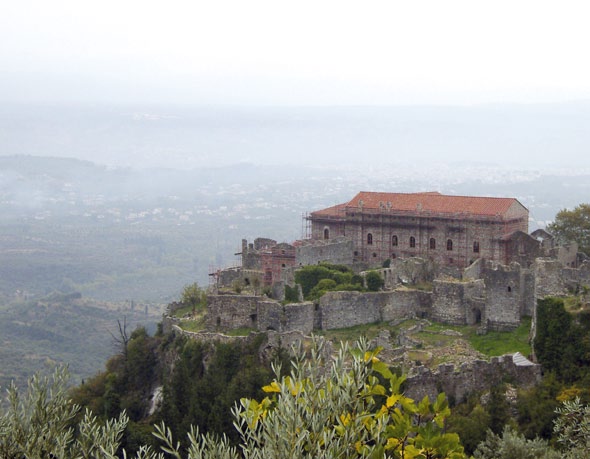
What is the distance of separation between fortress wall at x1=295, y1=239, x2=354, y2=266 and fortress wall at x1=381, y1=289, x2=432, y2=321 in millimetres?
8919

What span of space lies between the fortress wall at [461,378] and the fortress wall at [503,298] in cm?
509

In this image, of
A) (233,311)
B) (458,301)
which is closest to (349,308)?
(458,301)

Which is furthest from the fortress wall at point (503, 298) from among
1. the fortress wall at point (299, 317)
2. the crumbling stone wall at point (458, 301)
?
the fortress wall at point (299, 317)

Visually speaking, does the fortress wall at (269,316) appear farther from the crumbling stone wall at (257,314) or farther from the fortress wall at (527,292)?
the fortress wall at (527,292)

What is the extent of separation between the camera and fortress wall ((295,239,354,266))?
5472 centimetres

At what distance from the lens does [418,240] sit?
57312 millimetres

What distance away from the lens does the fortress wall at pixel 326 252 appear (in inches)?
2154

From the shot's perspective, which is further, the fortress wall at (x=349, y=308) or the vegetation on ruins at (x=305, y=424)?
the fortress wall at (x=349, y=308)

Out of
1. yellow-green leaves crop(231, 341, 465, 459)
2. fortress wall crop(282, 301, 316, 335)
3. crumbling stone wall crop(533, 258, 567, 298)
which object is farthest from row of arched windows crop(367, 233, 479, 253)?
yellow-green leaves crop(231, 341, 465, 459)

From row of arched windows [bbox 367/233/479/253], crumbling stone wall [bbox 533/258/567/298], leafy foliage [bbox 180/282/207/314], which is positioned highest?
crumbling stone wall [bbox 533/258/567/298]

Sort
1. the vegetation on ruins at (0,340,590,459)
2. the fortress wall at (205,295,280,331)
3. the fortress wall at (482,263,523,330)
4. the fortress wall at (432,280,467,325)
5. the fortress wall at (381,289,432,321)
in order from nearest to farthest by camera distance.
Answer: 1. the vegetation on ruins at (0,340,590,459)
2. the fortress wall at (482,263,523,330)
3. the fortress wall at (432,280,467,325)
4. the fortress wall at (381,289,432,321)
5. the fortress wall at (205,295,280,331)

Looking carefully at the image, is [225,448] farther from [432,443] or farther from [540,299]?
[540,299]

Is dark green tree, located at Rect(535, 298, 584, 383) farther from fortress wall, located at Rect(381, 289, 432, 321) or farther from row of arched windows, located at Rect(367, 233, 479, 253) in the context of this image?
row of arched windows, located at Rect(367, 233, 479, 253)

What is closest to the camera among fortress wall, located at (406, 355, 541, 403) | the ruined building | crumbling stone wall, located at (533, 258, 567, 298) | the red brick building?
fortress wall, located at (406, 355, 541, 403)
